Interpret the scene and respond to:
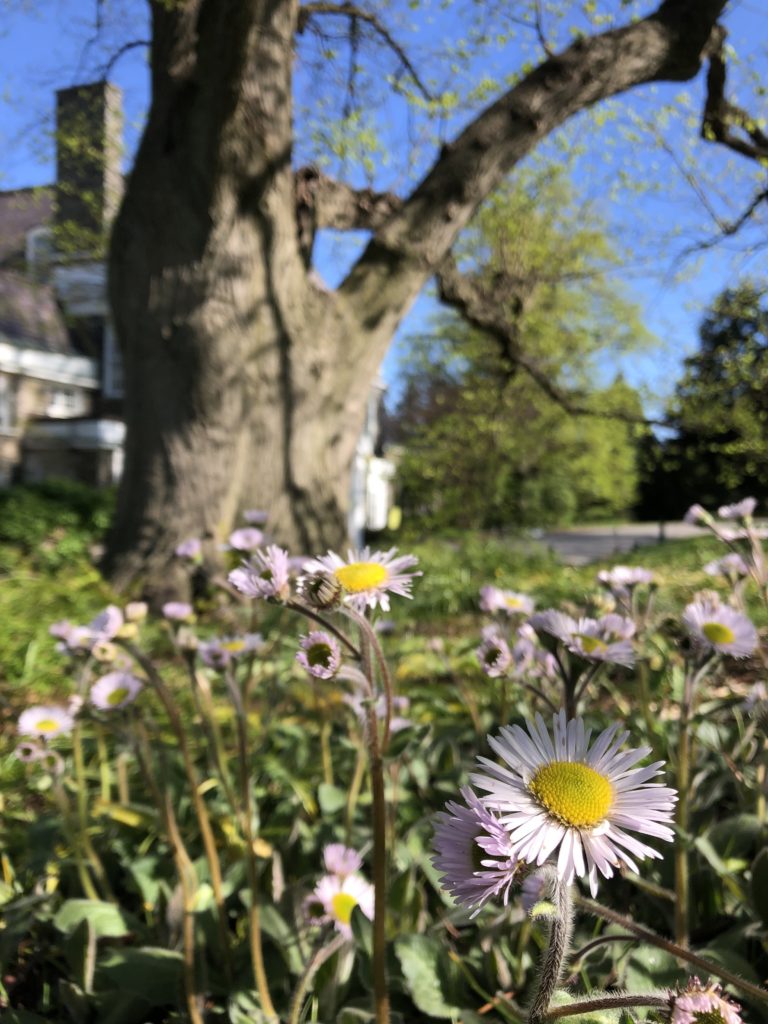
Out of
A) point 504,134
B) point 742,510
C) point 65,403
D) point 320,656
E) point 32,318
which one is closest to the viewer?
point 320,656

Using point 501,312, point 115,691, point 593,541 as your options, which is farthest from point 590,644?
point 593,541

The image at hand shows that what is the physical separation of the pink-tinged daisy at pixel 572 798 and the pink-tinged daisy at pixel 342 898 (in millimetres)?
507

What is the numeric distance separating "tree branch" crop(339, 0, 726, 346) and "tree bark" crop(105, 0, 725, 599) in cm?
1

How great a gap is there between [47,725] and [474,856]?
109 centimetres

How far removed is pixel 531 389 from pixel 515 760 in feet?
35.9

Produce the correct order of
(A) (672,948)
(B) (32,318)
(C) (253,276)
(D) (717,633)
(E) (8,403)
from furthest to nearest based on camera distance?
(B) (32,318) → (E) (8,403) → (C) (253,276) → (D) (717,633) → (A) (672,948)

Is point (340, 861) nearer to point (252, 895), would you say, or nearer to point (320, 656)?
point (252, 895)

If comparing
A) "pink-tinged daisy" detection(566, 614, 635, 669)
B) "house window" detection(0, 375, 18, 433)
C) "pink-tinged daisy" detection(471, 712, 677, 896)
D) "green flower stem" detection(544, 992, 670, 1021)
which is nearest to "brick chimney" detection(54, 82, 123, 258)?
"house window" detection(0, 375, 18, 433)

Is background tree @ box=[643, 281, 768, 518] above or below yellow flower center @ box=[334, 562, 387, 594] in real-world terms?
above

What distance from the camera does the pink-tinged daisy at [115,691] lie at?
124 cm

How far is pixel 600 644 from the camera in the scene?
0.95 m

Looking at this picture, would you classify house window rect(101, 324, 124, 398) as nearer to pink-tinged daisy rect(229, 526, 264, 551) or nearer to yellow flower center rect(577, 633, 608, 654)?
pink-tinged daisy rect(229, 526, 264, 551)

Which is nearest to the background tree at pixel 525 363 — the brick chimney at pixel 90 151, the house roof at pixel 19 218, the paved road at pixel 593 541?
the paved road at pixel 593 541

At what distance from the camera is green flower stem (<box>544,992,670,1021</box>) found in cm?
50
